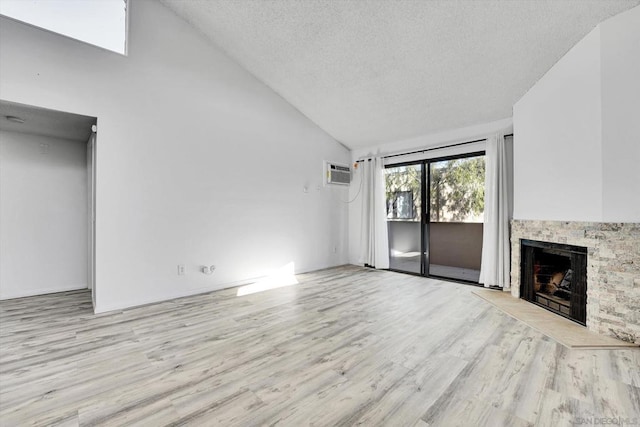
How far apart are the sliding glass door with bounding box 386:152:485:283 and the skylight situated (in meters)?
4.39

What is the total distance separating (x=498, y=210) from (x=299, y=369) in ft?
11.3

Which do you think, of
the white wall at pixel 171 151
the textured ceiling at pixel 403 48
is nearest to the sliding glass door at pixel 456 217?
the textured ceiling at pixel 403 48

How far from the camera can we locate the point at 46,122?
10.1ft

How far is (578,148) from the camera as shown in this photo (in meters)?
2.60

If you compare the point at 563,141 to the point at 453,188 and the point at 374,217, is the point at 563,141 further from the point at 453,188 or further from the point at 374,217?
the point at 374,217

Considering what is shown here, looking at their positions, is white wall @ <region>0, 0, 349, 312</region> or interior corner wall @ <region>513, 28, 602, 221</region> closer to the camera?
interior corner wall @ <region>513, 28, 602, 221</region>

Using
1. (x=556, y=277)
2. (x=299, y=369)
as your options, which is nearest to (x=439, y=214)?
(x=556, y=277)

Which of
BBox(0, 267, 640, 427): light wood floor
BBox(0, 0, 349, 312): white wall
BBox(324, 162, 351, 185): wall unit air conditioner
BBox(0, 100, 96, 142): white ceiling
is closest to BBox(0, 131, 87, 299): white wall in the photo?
BBox(0, 100, 96, 142): white ceiling

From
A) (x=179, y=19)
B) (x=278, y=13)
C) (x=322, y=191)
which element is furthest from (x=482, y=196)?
(x=179, y=19)

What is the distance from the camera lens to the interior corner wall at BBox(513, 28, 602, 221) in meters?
2.44

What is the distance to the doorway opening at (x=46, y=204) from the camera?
3.33m

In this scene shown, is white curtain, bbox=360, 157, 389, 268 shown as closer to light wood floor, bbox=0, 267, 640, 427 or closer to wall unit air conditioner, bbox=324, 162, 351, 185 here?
wall unit air conditioner, bbox=324, 162, 351, 185

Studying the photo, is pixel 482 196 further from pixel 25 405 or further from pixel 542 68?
pixel 25 405

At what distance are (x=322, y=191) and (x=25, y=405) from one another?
4.40 meters
